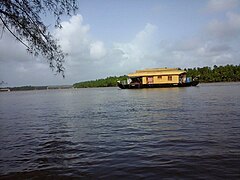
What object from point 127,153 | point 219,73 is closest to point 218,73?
point 219,73

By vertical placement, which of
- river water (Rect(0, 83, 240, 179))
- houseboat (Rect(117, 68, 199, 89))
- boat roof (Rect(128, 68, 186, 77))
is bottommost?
river water (Rect(0, 83, 240, 179))

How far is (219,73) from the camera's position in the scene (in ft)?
509

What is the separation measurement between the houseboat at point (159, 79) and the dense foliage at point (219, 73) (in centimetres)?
6056

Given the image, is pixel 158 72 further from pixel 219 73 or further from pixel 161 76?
pixel 219 73

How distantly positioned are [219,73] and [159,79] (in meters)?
78.8

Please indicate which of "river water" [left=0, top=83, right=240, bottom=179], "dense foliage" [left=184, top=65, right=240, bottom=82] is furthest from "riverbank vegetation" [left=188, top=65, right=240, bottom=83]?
"river water" [left=0, top=83, right=240, bottom=179]

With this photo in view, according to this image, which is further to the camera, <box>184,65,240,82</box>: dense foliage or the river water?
<box>184,65,240,82</box>: dense foliage

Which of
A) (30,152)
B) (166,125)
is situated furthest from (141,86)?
(30,152)

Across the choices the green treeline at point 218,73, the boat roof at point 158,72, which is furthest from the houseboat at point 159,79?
the green treeline at point 218,73

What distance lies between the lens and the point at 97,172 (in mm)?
8031

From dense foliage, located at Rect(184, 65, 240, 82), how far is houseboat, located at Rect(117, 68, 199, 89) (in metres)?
60.6

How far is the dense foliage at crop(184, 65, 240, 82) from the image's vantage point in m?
150

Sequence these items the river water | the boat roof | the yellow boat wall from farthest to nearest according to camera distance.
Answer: the boat roof, the yellow boat wall, the river water

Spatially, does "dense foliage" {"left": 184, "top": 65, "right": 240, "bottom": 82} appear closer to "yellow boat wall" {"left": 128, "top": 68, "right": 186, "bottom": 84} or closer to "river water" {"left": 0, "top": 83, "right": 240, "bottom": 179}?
"yellow boat wall" {"left": 128, "top": 68, "right": 186, "bottom": 84}
